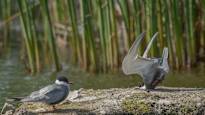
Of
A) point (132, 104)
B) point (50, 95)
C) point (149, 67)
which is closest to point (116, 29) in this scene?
point (149, 67)

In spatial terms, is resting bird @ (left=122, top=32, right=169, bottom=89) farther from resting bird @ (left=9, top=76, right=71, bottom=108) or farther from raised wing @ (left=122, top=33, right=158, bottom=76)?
resting bird @ (left=9, top=76, right=71, bottom=108)

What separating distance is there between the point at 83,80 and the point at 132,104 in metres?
3.85

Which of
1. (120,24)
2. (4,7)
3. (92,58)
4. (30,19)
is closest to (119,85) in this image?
(92,58)

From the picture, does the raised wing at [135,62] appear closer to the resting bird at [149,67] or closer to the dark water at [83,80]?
the resting bird at [149,67]

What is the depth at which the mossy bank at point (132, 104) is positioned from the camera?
8.01m

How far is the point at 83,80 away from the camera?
39.0ft

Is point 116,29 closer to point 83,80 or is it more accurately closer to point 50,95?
point 83,80

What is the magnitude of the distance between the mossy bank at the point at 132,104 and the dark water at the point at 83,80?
2445mm

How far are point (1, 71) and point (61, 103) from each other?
205 inches

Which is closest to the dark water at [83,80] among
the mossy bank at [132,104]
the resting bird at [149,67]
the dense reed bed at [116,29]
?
the dense reed bed at [116,29]

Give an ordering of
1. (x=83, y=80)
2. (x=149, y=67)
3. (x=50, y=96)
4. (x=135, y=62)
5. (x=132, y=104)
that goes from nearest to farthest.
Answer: (x=50, y=96)
(x=132, y=104)
(x=135, y=62)
(x=149, y=67)
(x=83, y=80)

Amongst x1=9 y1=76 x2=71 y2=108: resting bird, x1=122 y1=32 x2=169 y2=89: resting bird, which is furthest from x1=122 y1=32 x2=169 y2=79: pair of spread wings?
x1=9 y1=76 x2=71 y2=108: resting bird

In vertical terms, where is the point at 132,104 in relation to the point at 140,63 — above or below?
below

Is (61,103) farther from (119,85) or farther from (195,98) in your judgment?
(119,85)
